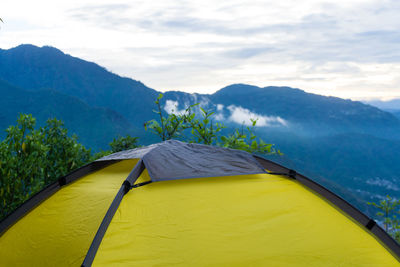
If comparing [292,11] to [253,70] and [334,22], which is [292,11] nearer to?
[334,22]

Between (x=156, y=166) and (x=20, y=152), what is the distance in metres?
2.58

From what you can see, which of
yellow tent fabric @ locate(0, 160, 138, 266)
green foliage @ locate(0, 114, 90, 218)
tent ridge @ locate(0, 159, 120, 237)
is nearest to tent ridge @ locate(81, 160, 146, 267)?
yellow tent fabric @ locate(0, 160, 138, 266)

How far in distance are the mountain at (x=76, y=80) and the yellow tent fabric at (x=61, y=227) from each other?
150 meters

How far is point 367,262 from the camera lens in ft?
5.75

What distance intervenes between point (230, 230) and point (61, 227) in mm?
1257

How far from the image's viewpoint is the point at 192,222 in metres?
1.90

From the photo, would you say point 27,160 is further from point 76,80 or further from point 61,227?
point 76,80

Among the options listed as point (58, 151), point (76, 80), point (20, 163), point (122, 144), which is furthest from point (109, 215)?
point (76, 80)

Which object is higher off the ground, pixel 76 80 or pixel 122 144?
pixel 76 80

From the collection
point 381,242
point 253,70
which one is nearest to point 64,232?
point 381,242

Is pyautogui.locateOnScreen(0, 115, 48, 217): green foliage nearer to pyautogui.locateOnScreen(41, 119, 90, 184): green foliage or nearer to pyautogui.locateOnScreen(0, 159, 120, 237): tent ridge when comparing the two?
pyautogui.locateOnScreen(41, 119, 90, 184): green foliage

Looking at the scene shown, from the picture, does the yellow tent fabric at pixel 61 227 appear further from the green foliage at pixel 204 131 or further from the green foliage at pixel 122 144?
the green foliage at pixel 122 144

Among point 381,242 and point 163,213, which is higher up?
point 163,213

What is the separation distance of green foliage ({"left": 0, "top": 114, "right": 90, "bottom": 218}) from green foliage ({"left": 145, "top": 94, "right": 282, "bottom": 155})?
1625mm
